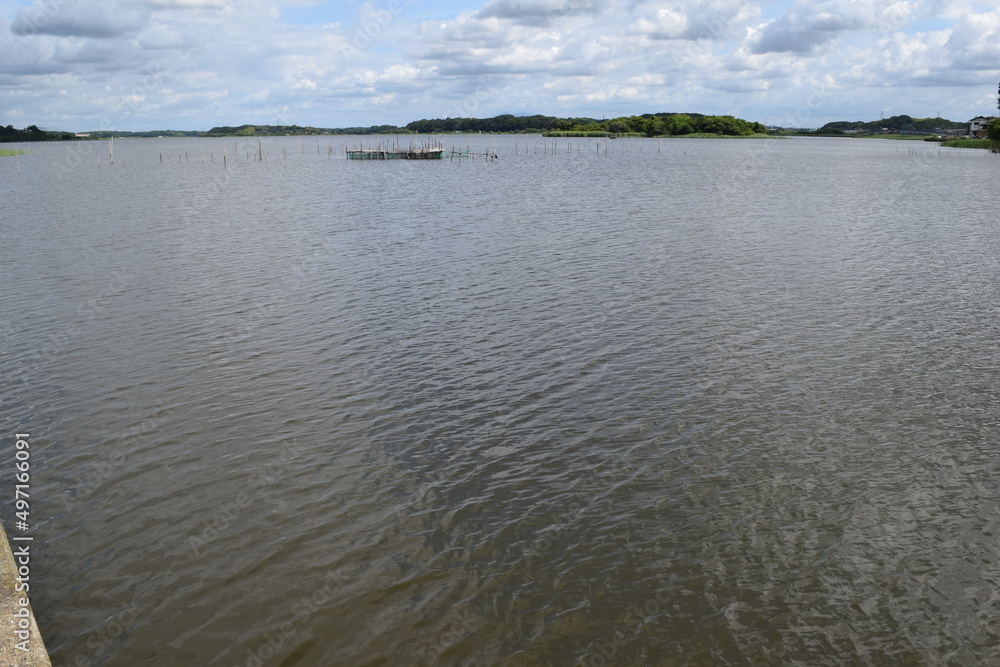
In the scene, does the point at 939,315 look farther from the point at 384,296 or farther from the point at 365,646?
the point at 365,646

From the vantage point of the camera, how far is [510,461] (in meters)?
12.5

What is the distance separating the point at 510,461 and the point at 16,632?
25.2 ft

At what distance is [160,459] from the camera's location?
41.7ft

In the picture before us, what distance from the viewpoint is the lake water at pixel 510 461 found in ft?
28.2

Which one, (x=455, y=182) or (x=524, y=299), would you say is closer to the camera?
(x=524, y=299)

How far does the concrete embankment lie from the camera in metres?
6.73

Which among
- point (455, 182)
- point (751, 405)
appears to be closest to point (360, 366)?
point (751, 405)

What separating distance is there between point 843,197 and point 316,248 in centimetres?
4667
